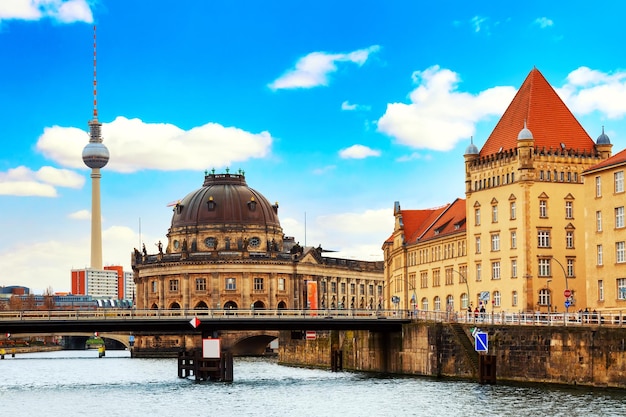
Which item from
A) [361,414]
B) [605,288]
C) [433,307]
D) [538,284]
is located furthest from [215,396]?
[433,307]

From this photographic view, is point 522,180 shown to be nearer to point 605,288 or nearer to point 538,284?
point 538,284

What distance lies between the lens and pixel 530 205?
11362cm

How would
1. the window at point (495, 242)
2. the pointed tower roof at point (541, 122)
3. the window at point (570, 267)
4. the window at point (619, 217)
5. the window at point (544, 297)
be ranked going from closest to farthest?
the window at point (619, 217), the window at point (544, 297), the window at point (570, 267), the pointed tower roof at point (541, 122), the window at point (495, 242)

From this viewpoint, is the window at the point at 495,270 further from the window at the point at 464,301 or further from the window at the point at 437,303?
the window at the point at 437,303

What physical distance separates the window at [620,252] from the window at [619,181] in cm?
385

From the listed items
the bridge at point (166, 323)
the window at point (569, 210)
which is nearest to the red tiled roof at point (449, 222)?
the window at point (569, 210)

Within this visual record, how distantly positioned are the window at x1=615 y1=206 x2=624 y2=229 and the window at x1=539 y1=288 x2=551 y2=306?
18.8m

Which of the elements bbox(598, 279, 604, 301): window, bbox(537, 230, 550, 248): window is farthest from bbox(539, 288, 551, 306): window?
bbox(598, 279, 604, 301): window

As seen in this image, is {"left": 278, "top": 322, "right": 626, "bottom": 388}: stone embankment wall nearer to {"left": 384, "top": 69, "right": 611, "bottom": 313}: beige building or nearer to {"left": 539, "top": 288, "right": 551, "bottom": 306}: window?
{"left": 384, "top": 69, "right": 611, "bottom": 313}: beige building

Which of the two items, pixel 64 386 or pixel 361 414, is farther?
pixel 64 386

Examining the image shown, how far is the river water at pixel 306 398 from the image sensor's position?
240 ft

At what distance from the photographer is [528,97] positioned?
389 ft

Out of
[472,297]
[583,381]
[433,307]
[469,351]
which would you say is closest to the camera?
[583,381]

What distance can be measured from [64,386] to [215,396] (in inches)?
813
